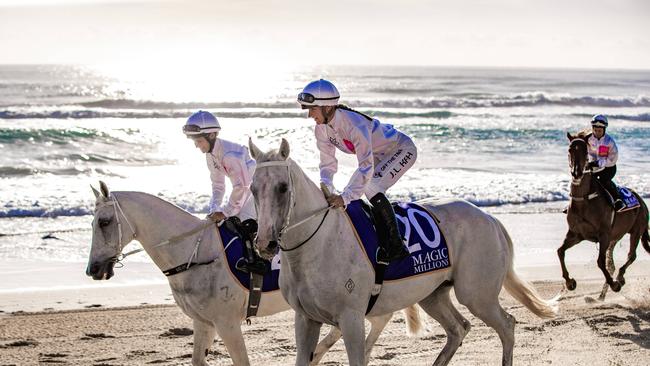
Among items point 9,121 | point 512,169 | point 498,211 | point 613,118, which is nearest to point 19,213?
point 498,211

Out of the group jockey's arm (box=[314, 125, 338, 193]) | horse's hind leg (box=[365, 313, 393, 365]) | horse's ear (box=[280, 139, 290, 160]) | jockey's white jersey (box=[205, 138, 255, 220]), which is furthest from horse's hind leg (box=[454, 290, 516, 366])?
horse's ear (box=[280, 139, 290, 160])

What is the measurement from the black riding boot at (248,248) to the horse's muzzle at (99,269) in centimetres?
106

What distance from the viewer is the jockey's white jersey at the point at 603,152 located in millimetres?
12719

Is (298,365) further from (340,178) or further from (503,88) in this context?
(503,88)

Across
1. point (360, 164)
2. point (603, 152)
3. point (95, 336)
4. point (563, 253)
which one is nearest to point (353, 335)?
point (360, 164)

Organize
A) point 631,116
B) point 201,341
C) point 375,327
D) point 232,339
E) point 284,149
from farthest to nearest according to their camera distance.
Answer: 1. point 631,116
2. point 375,327
3. point 201,341
4. point 232,339
5. point 284,149

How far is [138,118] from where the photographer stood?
47.2 metres

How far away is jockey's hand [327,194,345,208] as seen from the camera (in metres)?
6.39

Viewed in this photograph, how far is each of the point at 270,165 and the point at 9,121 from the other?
39822 mm

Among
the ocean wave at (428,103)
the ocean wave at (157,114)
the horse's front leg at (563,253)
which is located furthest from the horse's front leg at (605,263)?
the ocean wave at (428,103)

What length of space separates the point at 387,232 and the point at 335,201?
60 cm

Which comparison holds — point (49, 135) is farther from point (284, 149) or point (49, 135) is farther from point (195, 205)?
point (284, 149)

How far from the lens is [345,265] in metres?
Answer: 6.41

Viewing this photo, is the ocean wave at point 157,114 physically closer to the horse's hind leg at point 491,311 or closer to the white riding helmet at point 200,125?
the white riding helmet at point 200,125
